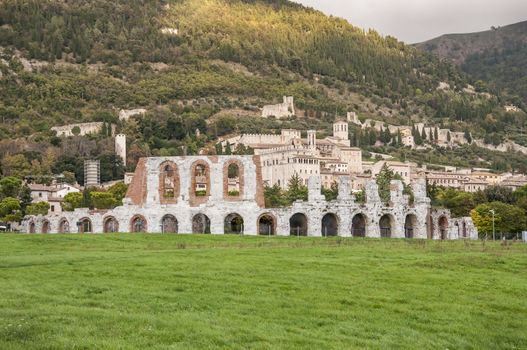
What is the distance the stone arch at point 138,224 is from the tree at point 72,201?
30865 millimetres

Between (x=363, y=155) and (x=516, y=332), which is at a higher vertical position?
(x=363, y=155)

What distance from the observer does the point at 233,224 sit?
→ 2418 inches

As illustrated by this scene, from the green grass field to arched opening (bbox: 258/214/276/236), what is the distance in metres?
23.9

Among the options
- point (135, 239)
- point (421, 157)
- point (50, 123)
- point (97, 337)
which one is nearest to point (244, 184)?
point (135, 239)

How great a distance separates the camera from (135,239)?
40312 millimetres

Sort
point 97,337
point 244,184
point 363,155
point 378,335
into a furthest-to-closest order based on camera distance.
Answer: point 363,155
point 244,184
point 378,335
point 97,337

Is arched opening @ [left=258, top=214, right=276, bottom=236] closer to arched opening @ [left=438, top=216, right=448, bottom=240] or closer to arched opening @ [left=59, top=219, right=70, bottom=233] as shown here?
arched opening @ [left=438, top=216, right=448, bottom=240]

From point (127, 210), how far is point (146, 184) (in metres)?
2.14

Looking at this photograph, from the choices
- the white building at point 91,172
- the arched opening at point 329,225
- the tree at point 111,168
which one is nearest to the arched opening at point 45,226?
the arched opening at point 329,225

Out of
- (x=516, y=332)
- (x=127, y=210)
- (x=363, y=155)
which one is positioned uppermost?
(x=363, y=155)

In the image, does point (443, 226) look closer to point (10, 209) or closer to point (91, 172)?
point (10, 209)

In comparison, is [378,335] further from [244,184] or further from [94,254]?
[244,184]

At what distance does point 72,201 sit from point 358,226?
4103cm

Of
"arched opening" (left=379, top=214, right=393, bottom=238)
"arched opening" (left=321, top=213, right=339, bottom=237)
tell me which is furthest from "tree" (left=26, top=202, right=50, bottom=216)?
"arched opening" (left=379, top=214, right=393, bottom=238)
